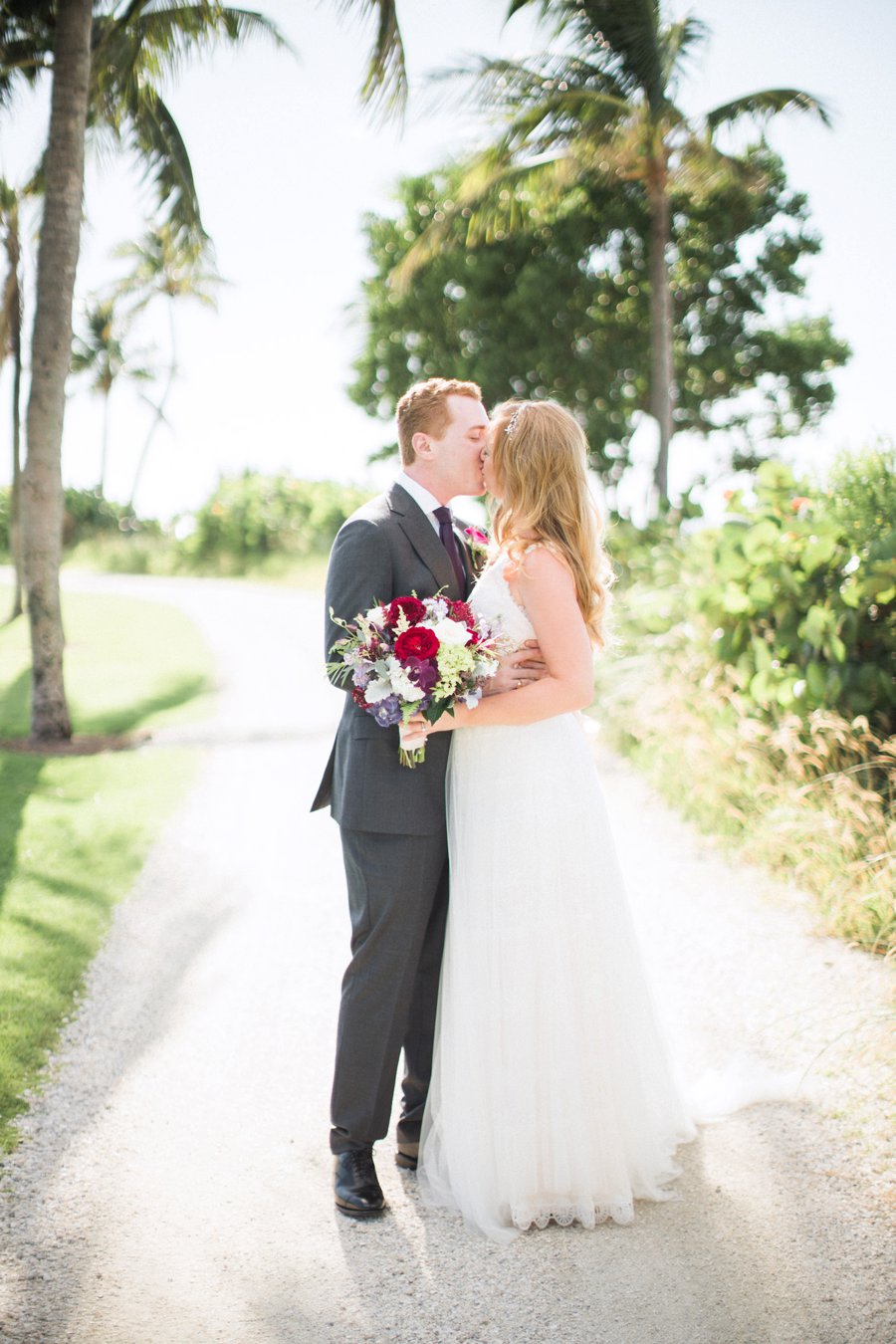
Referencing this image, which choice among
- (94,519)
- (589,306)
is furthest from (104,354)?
(589,306)

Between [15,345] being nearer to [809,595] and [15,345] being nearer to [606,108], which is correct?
[606,108]

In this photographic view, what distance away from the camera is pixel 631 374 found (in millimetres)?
19906

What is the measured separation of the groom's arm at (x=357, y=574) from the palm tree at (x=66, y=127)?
6.42 meters

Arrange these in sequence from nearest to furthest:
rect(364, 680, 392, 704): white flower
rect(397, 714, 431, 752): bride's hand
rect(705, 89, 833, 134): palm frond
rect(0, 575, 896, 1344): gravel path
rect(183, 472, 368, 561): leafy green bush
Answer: rect(0, 575, 896, 1344): gravel path < rect(364, 680, 392, 704): white flower < rect(397, 714, 431, 752): bride's hand < rect(705, 89, 833, 134): palm frond < rect(183, 472, 368, 561): leafy green bush

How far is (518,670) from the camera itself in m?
2.86

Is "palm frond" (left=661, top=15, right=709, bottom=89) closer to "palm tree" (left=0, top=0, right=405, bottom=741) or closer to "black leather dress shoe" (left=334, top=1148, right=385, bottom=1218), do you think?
"palm tree" (left=0, top=0, right=405, bottom=741)

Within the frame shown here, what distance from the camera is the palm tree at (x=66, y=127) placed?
324 inches

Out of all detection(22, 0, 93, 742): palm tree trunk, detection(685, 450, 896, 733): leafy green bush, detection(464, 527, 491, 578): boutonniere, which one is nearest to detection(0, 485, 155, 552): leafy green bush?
detection(22, 0, 93, 742): palm tree trunk

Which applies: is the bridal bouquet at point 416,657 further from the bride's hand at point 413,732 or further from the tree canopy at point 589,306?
the tree canopy at point 589,306

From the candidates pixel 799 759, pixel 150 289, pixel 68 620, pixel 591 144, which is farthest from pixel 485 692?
pixel 150 289

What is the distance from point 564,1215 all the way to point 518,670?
5.21ft

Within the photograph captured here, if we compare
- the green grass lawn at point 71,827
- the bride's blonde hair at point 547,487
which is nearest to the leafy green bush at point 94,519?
the green grass lawn at point 71,827

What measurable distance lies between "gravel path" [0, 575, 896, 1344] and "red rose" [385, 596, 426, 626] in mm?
1755

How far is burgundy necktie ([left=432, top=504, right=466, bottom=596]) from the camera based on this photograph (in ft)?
10.1
